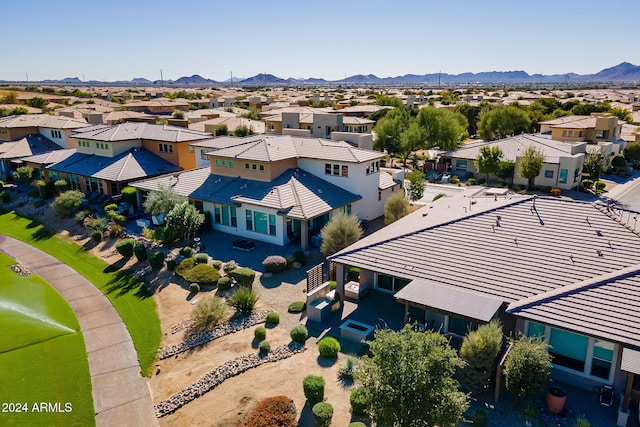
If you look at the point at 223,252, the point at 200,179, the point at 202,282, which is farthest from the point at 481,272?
the point at 200,179

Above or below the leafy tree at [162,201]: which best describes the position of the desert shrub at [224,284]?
below

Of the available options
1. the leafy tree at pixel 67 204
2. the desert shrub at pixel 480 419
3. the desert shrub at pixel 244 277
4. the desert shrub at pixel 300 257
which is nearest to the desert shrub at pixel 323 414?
the desert shrub at pixel 480 419

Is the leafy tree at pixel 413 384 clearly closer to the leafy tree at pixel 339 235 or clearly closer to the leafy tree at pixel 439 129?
the leafy tree at pixel 339 235

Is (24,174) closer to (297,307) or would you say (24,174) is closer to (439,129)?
(297,307)

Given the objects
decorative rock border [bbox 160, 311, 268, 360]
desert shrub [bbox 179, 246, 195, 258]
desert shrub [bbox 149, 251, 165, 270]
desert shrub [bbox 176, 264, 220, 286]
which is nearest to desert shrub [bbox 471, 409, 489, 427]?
decorative rock border [bbox 160, 311, 268, 360]

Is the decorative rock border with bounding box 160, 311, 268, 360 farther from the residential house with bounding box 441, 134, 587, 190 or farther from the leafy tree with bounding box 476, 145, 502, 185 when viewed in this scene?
the residential house with bounding box 441, 134, 587, 190

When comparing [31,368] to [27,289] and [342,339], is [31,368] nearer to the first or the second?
[27,289]

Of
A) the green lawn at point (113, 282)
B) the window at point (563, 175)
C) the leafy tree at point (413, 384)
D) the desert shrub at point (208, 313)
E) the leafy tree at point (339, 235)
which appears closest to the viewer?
the leafy tree at point (413, 384)

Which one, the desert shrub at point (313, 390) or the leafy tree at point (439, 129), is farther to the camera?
the leafy tree at point (439, 129)

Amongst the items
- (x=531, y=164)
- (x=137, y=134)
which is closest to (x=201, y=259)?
(x=137, y=134)
